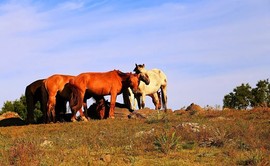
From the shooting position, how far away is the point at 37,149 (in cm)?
1046

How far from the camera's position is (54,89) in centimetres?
2106

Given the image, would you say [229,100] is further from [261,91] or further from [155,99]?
[155,99]

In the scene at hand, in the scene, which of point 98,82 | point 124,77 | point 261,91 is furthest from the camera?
point 261,91

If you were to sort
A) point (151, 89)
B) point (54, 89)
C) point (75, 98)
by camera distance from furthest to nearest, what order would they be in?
point (151, 89) → point (54, 89) → point (75, 98)

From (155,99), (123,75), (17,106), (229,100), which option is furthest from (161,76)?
(229,100)

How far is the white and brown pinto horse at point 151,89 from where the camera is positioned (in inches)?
976

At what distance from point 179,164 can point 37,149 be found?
11.1 feet

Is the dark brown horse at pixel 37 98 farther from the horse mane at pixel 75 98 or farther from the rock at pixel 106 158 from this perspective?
the rock at pixel 106 158

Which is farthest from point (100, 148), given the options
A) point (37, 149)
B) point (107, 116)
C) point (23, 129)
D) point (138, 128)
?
point (107, 116)

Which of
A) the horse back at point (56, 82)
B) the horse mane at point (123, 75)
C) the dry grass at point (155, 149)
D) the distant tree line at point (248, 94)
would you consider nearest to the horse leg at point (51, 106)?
the horse back at point (56, 82)

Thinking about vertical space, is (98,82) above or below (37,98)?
above

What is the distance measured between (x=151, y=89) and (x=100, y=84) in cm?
576

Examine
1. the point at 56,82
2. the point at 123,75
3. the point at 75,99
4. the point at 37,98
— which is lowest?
the point at 75,99

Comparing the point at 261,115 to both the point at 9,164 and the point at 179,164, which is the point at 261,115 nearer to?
the point at 179,164
